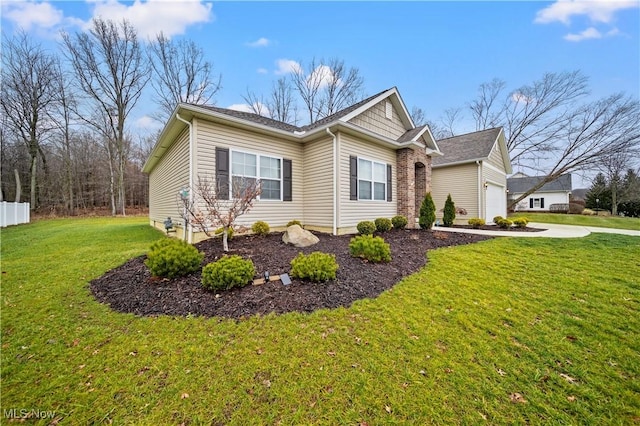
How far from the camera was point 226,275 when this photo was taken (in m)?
3.81

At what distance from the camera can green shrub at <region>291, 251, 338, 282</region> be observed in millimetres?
4156

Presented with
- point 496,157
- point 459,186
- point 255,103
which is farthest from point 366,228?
point 255,103

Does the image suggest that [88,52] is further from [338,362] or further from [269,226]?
[338,362]

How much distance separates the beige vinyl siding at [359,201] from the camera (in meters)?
8.53

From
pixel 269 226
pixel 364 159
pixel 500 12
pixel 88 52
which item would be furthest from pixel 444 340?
pixel 88 52

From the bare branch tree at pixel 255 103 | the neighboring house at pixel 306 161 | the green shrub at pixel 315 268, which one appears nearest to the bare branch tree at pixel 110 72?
the bare branch tree at pixel 255 103

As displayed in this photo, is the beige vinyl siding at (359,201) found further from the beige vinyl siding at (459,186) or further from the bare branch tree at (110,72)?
the bare branch tree at (110,72)

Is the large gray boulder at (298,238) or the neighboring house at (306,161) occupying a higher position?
the neighboring house at (306,161)

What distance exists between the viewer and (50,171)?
2161cm

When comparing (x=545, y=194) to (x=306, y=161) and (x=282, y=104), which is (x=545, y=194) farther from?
(x=306, y=161)

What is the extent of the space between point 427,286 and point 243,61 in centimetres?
1539

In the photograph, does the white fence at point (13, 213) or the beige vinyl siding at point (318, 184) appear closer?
the beige vinyl siding at point (318, 184)

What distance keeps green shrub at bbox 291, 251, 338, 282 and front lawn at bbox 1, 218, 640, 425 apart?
778 mm

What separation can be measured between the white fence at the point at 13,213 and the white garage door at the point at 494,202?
26.4 m
